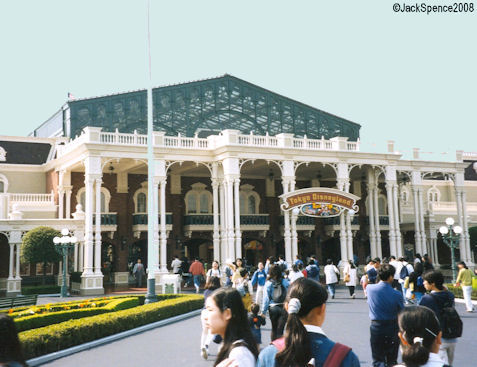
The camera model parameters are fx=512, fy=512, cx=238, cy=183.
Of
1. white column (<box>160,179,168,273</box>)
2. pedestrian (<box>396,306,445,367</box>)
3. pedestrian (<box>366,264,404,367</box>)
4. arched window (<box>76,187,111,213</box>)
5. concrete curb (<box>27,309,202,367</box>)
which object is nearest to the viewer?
pedestrian (<box>396,306,445,367</box>)

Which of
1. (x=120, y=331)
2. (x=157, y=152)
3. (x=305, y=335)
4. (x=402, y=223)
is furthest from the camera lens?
(x=402, y=223)

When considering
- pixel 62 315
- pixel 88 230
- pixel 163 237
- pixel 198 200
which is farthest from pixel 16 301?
pixel 198 200

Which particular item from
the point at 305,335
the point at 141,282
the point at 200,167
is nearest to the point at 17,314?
the point at 305,335

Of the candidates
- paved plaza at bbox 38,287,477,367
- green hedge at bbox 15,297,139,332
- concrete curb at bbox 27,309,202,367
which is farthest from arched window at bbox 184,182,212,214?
paved plaza at bbox 38,287,477,367

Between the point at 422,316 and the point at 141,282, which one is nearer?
the point at 422,316

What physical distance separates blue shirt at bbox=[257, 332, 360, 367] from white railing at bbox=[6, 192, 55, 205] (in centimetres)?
3086

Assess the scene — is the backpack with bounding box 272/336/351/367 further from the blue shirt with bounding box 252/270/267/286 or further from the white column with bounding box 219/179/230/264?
the white column with bounding box 219/179/230/264

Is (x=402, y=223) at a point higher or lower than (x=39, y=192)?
lower

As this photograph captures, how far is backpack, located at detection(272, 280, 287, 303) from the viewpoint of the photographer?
9.52m

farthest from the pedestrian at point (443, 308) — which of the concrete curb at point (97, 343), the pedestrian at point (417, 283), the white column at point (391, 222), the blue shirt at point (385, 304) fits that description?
the white column at point (391, 222)

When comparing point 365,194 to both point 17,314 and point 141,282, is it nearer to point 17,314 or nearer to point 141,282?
point 141,282

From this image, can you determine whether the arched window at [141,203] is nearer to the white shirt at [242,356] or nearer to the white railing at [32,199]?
the white railing at [32,199]

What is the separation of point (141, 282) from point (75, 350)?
816 inches

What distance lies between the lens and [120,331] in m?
14.2
